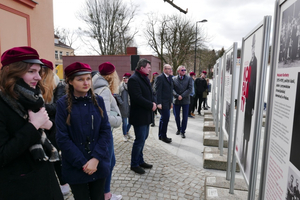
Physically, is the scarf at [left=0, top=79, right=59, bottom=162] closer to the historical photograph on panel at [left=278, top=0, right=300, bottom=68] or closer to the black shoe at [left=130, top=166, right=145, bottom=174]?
the historical photograph on panel at [left=278, top=0, right=300, bottom=68]

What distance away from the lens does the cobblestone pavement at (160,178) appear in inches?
122

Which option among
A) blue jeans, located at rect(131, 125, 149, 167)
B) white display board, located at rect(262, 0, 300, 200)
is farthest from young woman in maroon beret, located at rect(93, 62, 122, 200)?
white display board, located at rect(262, 0, 300, 200)

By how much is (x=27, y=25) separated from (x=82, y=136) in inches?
226

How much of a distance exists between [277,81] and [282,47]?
193 mm

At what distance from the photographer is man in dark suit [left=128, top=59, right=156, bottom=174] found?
3586 mm

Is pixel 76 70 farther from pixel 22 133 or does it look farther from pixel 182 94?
pixel 182 94

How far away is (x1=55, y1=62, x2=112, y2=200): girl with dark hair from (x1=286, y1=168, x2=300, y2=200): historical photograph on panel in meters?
1.47

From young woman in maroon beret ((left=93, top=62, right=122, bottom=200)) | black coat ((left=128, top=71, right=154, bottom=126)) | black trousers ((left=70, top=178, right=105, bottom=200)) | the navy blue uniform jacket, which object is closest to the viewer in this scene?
the navy blue uniform jacket

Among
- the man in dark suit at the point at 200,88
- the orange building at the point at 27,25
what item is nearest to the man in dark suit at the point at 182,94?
the man in dark suit at the point at 200,88

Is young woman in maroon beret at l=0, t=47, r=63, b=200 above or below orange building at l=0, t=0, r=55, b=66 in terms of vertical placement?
below

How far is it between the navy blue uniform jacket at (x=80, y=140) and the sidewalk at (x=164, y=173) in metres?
1.29

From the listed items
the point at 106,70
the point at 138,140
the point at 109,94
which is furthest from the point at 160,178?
the point at 106,70

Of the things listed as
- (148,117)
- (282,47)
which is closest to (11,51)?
(282,47)

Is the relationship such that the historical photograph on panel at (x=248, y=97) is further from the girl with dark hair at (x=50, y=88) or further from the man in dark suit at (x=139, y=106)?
the girl with dark hair at (x=50, y=88)
